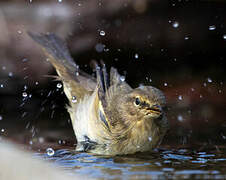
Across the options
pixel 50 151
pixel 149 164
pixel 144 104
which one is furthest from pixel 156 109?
pixel 50 151

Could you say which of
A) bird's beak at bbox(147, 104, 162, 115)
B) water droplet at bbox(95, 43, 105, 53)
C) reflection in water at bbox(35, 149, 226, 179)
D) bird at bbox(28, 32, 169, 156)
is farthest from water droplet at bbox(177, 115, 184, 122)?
bird's beak at bbox(147, 104, 162, 115)

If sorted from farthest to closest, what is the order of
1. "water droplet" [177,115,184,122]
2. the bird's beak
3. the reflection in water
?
"water droplet" [177,115,184,122] < the bird's beak < the reflection in water

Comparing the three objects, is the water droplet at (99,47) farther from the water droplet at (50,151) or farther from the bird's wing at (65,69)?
the water droplet at (50,151)

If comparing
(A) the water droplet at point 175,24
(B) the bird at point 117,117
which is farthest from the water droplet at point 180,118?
(B) the bird at point 117,117

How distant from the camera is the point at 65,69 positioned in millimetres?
5176

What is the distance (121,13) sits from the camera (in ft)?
22.5

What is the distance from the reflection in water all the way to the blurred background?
2255mm

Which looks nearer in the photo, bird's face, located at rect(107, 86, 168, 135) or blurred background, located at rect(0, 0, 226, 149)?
bird's face, located at rect(107, 86, 168, 135)

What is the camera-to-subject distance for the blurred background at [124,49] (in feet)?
21.8

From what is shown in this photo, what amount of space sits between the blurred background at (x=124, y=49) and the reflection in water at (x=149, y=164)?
225cm

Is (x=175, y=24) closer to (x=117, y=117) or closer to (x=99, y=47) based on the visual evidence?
(x=99, y=47)

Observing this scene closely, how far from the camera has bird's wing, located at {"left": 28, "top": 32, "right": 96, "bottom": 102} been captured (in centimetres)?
509

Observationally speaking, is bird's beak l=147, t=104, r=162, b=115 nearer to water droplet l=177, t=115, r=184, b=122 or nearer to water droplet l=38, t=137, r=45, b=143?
water droplet l=38, t=137, r=45, b=143

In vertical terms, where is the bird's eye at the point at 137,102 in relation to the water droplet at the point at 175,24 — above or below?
below
